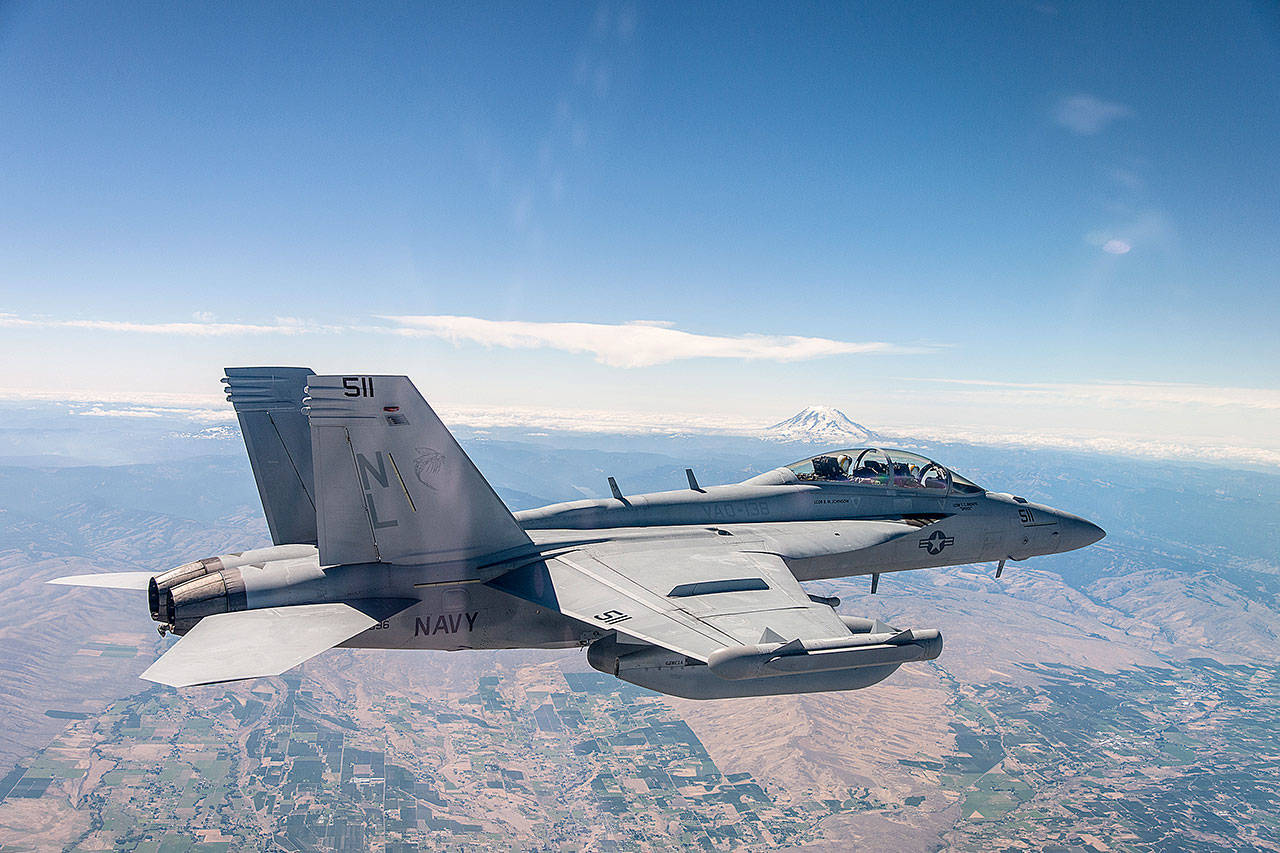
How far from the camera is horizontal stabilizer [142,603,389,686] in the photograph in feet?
18.7

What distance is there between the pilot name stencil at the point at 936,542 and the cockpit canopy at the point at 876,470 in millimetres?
969

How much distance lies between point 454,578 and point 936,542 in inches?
394

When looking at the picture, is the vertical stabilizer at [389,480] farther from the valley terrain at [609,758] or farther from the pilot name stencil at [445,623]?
the valley terrain at [609,758]

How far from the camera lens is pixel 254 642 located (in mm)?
6676

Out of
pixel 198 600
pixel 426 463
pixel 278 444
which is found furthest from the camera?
pixel 278 444

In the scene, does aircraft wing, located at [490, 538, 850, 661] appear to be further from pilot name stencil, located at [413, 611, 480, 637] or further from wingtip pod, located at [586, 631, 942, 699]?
pilot name stencil, located at [413, 611, 480, 637]

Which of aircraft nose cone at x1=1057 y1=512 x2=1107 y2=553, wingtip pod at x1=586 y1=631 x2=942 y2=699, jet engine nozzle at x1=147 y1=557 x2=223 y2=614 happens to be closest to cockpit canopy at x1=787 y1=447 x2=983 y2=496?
aircraft nose cone at x1=1057 y1=512 x2=1107 y2=553

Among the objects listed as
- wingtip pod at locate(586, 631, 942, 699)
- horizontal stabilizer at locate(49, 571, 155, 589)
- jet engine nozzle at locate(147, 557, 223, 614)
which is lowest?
wingtip pod at locate(586, 631, 942, 699)

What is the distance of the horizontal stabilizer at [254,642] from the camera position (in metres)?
5.70

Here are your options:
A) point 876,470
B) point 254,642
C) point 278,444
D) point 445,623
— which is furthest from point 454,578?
point 876,470

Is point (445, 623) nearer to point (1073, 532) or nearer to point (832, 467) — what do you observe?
point (832, 467)

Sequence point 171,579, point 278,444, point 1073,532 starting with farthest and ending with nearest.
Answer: point 1073,532
point 278,444
point 171,579

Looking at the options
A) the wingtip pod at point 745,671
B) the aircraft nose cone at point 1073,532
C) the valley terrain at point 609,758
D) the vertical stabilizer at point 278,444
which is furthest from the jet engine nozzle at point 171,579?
the valley terrain at point 609,758

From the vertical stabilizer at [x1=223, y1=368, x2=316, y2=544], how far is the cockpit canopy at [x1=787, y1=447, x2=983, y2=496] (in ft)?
31.8
